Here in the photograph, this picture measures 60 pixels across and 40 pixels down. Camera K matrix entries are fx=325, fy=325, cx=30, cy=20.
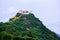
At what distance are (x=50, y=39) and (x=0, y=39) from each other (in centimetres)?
3730

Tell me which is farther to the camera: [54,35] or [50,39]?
[54,35]

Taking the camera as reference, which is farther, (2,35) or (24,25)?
(24,25)

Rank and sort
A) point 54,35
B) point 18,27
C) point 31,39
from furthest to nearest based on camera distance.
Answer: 1. point 54,35
2. point 18,27
3. point 31,39

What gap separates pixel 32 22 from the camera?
103125 mm

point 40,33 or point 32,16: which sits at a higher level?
point 32,16

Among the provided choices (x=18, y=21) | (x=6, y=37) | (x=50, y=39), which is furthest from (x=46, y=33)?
(x=6, y=37)

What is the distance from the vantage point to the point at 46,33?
4195 inches

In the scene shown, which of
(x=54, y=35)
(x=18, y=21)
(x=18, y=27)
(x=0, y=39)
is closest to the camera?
(x=0, y=39)

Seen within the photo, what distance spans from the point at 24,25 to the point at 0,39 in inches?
1266

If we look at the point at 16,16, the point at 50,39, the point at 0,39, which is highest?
the point at 16,16

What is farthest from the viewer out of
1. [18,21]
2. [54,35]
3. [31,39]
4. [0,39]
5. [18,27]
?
[54,35]

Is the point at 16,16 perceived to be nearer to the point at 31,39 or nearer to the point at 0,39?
the point at 31,39

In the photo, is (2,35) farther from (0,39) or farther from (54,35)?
(54,35)

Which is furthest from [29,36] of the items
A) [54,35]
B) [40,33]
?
[54,35]
